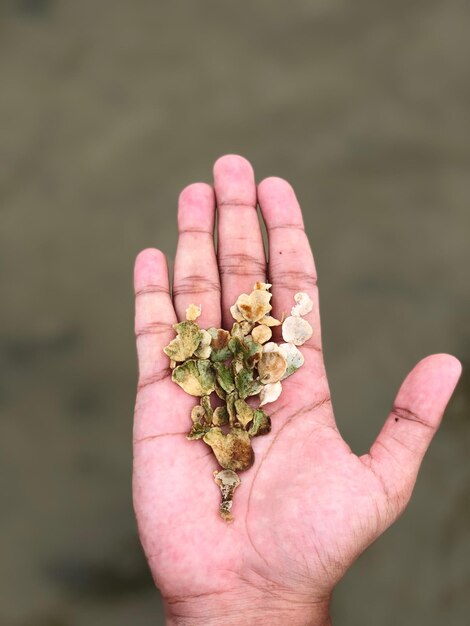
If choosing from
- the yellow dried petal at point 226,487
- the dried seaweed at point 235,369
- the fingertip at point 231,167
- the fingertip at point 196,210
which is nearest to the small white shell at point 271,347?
the dried seaweed at point 235,369

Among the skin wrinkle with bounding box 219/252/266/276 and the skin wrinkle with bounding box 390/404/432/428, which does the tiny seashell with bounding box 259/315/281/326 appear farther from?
the skin wrinkle with bounding box 390/404/432/428

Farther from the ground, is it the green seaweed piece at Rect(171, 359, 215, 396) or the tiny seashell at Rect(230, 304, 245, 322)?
the tiny seashell at Rect(230, 304, 245, 322)

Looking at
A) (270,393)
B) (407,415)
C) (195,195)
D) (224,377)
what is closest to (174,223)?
(195,195)

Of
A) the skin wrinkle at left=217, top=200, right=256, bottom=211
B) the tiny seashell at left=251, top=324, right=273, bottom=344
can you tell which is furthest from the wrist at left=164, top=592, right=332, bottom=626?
the skin wrinkle at left=217, top=200, right=256, bottom=211

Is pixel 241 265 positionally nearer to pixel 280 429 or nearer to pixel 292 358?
pixel 292 358

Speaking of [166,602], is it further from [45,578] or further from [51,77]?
[51,77]

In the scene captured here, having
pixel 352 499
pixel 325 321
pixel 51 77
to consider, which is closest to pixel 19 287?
pixel 51 77

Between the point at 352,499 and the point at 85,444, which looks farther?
the point at 85,444
